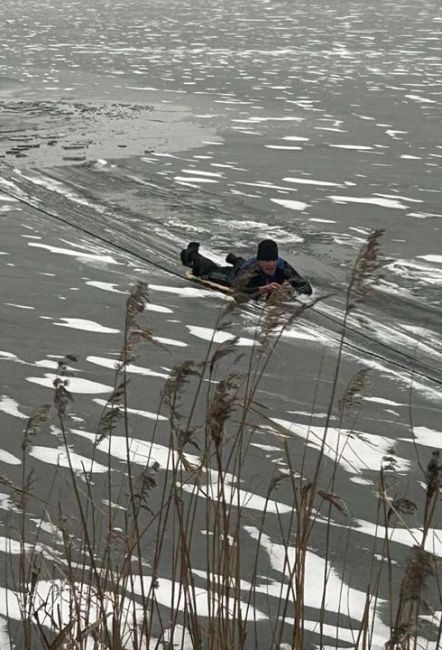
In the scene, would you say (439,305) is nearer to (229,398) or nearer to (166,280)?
(166,280)

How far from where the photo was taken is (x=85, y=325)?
1120cm

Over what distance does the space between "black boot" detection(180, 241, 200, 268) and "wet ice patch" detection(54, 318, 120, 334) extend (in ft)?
6.66

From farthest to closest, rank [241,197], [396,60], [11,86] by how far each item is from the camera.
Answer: [396,60] < [11,86] < [241,197]

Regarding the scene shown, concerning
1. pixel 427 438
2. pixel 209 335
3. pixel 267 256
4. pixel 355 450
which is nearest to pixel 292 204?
pixel 267 256

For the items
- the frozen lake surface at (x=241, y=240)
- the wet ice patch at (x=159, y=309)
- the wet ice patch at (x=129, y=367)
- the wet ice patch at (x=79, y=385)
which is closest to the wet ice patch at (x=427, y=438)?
the frozen lake surface at (x=241, y=240)

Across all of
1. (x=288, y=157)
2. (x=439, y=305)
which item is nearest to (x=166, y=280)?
(x=439, y=305)

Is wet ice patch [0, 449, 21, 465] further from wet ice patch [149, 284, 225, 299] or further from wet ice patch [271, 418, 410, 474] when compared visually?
wet ice patch [149, 284, 225, 299]

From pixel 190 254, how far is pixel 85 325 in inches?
87.7

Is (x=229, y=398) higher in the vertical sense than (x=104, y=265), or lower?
higher

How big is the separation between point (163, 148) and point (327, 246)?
6.77 metres

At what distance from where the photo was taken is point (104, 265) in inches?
539

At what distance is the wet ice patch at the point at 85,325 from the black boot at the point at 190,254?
2030 mm

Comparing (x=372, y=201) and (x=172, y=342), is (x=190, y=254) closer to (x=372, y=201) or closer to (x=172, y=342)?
(x=172, y=342)

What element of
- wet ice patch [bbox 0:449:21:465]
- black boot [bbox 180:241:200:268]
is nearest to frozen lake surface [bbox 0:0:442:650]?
wet ice patch [bbox 0:449:21:465]
